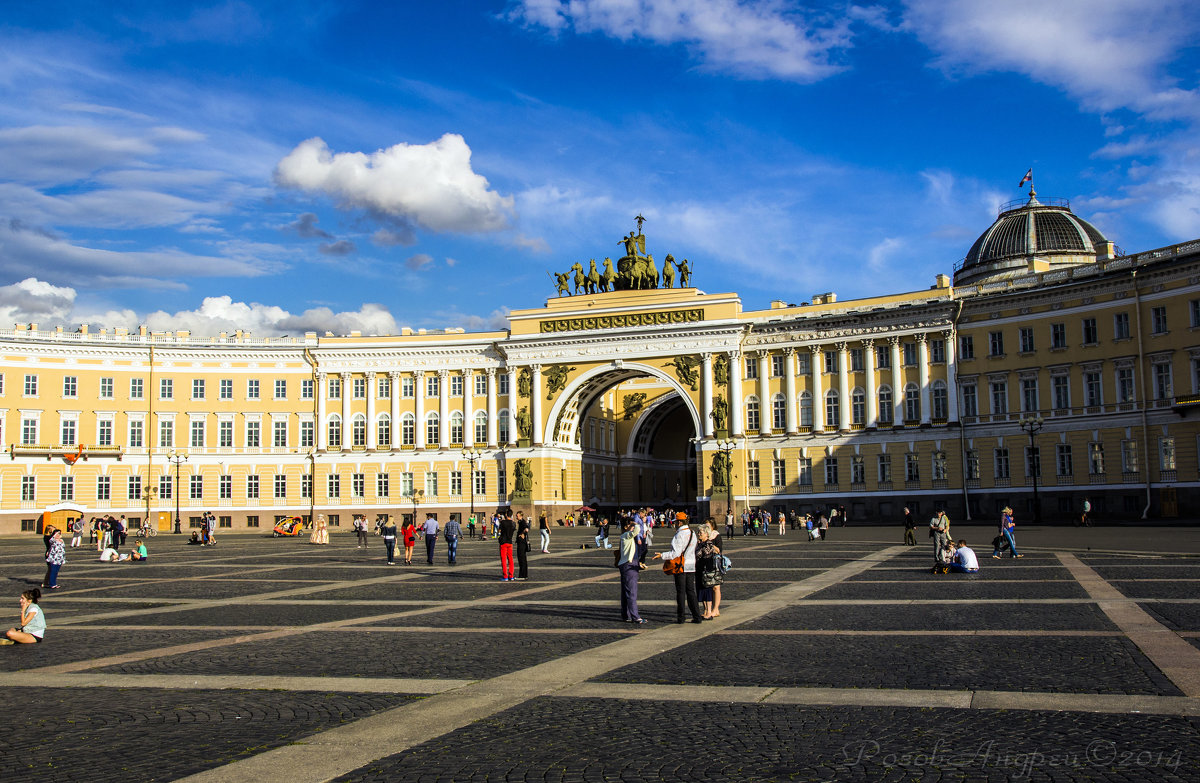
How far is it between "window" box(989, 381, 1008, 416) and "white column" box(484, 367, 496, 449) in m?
36.4

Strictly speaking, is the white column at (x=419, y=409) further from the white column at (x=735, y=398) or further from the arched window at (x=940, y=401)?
the arched window at (x=940, y=401)

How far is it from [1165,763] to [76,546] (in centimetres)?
5794

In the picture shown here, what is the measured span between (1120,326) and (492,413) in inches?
1745

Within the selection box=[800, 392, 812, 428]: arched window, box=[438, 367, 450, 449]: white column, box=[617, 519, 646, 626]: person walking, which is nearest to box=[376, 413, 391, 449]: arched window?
box=[438, 367, 450, 449]: white column

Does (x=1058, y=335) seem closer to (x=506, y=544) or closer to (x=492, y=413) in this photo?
(x=492, y=413)

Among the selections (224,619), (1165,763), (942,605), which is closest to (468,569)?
(224,619)

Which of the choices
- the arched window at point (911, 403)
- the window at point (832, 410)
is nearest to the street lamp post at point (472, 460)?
the window at point (832, 410)

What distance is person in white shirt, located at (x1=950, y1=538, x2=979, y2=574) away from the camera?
27500 millimetres

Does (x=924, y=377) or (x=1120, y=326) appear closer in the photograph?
(x=1120, y=326)

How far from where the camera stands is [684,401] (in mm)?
81062

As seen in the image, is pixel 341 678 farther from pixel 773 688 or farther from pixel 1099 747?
pixel 1099 747

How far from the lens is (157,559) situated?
41.9 meters

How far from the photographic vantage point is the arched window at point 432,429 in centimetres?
8300

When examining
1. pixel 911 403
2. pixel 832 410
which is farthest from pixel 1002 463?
pixel 832 410
